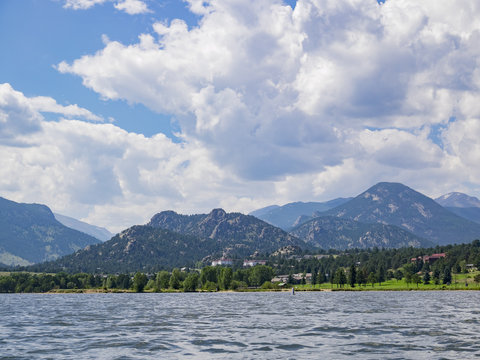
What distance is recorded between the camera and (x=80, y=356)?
4934cm

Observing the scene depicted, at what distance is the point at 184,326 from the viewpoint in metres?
79.5

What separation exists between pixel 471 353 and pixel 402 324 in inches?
1169

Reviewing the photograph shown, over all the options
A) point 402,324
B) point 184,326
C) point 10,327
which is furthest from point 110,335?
point 402,324

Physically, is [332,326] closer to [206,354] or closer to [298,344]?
[298,344]

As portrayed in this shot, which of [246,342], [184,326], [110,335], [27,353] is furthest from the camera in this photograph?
[184,326]

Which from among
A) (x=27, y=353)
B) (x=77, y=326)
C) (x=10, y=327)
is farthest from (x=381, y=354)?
(x=10, y=327)

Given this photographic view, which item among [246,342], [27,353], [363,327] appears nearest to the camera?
[27,353]

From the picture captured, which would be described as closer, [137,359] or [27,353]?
[137,359]

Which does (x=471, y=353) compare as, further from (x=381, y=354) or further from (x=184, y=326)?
(x=184, y=326)

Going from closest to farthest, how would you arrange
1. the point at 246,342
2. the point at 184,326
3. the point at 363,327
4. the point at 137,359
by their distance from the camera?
1. the point at 137,359
2. the point at 246,342
3. the point at 363,327
4. the point at 184,326

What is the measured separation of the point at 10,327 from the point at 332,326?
53410 mm

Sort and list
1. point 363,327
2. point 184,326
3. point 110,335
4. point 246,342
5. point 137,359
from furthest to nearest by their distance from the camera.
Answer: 1. point 184,326
2. point 363,327
3. point 110,335
4. point 246,342
5. point 137,359

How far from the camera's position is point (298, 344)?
55.4m

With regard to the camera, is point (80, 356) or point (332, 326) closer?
point (80, 356)
